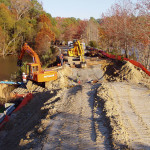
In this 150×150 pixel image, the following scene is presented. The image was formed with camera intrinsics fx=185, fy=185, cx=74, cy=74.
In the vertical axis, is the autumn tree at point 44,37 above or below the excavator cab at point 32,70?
above

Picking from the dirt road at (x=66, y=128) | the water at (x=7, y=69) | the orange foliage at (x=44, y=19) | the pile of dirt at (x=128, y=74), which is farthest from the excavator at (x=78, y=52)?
the orange foliage at (x=44, y=19)

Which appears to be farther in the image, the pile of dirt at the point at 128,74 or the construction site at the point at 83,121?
the pile of dirt at the point at 128,74

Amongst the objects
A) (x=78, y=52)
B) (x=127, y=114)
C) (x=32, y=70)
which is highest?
(x=78, y=52)

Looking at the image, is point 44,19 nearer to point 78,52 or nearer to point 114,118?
point 78,52

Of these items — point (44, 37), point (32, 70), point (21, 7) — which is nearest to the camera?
point (32, 70)

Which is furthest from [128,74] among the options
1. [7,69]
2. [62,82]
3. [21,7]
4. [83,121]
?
[21,7]

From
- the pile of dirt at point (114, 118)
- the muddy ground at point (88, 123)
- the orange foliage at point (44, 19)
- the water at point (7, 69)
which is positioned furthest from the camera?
the orange foliage at point (44, 19)

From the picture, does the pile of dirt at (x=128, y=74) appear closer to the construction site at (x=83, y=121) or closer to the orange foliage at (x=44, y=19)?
the construction site at (x=83, y=121)

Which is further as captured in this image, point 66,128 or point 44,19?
point 44,19

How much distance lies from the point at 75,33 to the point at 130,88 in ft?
136

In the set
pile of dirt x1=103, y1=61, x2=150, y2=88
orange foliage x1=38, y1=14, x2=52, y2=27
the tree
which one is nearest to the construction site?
pile of dirt x1=103, y1=61, x2=150, y2=88

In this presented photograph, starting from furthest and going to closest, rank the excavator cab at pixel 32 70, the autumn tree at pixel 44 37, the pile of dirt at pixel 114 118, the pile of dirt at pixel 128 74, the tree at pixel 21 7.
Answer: the tree at pixel 21 7 < the autumn tree at pixel 44 37 < the pile of dirt at pixel 128 74 < the excavator cab at pixel 32 70 < the pile of dirt at pixel 114 118

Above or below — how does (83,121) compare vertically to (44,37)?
below

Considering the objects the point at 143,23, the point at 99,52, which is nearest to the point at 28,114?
the point at 143,23
